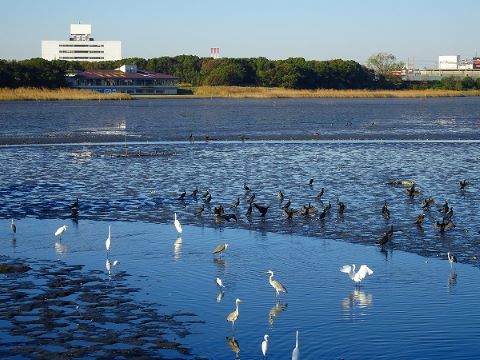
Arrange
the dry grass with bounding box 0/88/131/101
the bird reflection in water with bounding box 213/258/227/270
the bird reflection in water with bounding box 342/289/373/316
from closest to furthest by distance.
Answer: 1. the bird reflection in water with bounding box 342/289/373/316
2. the bird reflection in water with bounding box 213/258/227/270
3. the dry grass with bounding box 0/88/131/101

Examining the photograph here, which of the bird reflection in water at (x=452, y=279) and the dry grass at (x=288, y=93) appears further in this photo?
the dry grass at (x=288, y=93)

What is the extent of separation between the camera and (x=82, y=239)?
18.0 m

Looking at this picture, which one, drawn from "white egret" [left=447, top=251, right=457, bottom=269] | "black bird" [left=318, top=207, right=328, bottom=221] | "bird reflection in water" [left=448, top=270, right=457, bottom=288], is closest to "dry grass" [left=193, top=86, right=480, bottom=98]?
"black bird" [left=318, top=207, right=328, bottom=221]

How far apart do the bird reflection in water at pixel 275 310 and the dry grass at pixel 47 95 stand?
87599mm

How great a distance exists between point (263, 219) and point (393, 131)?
3142 cm

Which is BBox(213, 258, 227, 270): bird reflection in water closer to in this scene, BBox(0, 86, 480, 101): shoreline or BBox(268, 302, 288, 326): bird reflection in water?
BBox(268, 302, 288, 326): bird reflection in water

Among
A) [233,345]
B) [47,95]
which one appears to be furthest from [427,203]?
[47,95]

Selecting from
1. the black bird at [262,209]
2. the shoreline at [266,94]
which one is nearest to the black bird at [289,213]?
the black bird at [262,209]

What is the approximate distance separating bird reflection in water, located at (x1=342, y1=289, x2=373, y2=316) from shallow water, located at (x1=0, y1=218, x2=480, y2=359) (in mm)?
15

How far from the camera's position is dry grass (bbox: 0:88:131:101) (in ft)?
326

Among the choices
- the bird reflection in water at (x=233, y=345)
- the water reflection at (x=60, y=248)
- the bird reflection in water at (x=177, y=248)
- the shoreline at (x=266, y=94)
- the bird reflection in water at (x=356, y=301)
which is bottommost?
the bird reflection in water at (x=233, y=345)

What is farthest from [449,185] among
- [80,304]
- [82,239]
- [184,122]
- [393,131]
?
[184,122]

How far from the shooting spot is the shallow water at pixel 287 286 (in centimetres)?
1128

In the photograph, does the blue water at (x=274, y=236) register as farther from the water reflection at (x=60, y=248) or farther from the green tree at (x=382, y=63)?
the green tree at (x=382, y=63)
